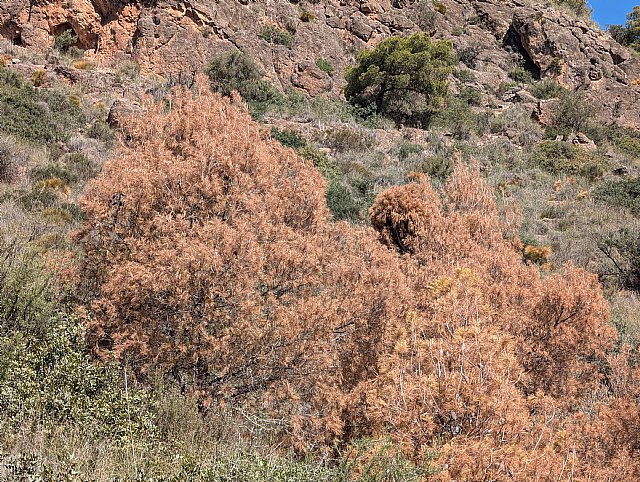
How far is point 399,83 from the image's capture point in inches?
911

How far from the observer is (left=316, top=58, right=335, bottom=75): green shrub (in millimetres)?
24672

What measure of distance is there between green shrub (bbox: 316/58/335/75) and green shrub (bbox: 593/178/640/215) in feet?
43.8

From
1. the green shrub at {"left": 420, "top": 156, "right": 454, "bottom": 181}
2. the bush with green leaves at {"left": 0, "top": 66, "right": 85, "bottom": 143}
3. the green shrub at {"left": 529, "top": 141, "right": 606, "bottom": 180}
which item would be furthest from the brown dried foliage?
the green shrub at {"left": 529, "top": 141, "right": 606, "bottom": 180}

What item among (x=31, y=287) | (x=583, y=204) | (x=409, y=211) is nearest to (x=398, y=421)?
(x=31, y=287)

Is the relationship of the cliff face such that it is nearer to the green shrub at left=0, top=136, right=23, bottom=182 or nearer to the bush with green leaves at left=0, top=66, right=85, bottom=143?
the bush with green leaves at left=0, top=66, right=85, bottom=143

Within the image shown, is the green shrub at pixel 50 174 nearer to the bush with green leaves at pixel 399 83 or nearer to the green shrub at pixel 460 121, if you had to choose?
the bush with green leaves at pixel 399 83

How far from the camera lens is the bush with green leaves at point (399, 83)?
23062 millimetres

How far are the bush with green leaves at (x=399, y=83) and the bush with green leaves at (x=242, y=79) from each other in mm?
4974

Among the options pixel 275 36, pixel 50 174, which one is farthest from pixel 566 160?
pixel 50 174

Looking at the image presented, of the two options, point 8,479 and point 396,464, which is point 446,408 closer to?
point 396,464

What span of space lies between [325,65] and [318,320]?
2260cm

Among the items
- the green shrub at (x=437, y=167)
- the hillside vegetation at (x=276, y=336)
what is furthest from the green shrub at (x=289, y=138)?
the hillside vegetation at (x=276, y=336)

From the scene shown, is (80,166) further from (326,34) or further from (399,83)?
(326,34)

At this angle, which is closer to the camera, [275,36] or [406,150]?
[406,150]
